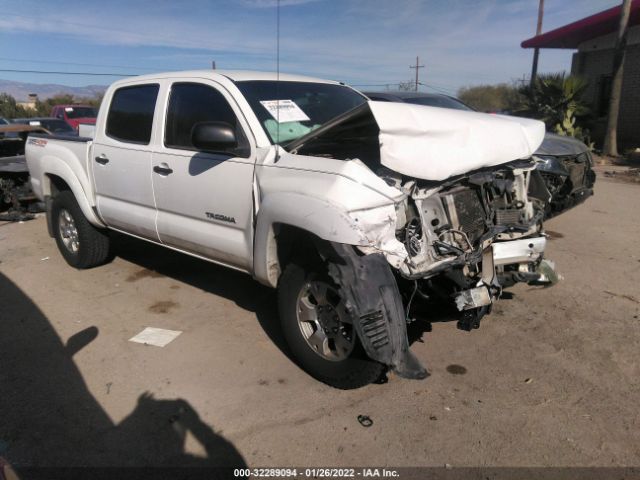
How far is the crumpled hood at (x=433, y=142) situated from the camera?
2951 millimetres

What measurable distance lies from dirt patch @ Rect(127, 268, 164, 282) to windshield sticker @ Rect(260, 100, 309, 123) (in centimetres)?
265

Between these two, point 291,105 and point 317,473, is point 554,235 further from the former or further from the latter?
point 317,473

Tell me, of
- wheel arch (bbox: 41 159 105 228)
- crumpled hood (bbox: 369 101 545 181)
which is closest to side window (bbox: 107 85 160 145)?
wheel arch (bbox: 41 159 105 228)

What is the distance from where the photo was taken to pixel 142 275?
5.54 metres

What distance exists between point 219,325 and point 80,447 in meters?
1.60

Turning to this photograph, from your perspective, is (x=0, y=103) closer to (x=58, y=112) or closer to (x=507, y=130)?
(x=58, y=112)

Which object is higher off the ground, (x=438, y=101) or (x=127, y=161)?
(x=438, y=101)

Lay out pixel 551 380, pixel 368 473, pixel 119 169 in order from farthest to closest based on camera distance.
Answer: pixel 119 169, pixel 551 380, pixel 368 473

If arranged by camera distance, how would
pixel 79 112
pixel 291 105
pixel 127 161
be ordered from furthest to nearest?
1. pixel 79 112
2. pixel 127 161
3. pixel 291 105

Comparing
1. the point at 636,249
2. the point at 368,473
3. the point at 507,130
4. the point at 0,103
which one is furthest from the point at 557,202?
the point at 0,103

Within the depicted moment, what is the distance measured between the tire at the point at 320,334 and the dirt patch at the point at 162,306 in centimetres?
169

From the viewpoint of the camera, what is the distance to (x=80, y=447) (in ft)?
9.13

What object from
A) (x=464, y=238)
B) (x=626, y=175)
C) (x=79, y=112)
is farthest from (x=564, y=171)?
(x=79, y=112)

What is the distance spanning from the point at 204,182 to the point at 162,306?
1.54 metres
